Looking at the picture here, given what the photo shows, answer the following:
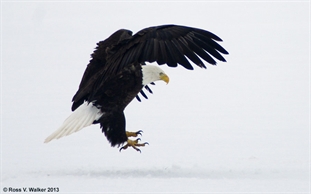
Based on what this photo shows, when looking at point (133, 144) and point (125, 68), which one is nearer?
point (125, 68)

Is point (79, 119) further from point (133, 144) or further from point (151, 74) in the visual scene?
point (151, 74)

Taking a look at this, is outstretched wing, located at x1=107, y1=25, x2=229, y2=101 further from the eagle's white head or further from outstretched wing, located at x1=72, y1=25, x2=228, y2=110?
the eagle's white head

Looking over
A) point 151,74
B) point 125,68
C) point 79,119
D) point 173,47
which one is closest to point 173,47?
point 173,47

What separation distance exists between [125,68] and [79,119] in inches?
21.2

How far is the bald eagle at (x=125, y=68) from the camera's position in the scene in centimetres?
464

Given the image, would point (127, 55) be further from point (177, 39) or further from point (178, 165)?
point (178, 165)

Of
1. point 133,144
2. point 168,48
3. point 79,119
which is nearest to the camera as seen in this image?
point 168,48

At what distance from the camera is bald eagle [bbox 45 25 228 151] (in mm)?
4645

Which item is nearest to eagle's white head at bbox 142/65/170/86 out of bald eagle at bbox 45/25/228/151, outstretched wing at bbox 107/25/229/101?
bald eagle at bbox 45/25/228/151

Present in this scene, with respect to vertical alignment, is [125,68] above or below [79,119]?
above

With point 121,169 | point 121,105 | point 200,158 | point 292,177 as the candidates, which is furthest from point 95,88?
point 292,177

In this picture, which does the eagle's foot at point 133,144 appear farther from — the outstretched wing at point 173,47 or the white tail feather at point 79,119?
the outstretched wing at point 173,47

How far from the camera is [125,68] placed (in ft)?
17.3

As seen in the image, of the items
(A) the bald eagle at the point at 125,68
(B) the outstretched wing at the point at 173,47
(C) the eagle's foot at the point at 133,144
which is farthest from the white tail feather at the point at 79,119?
(B) the outstretched wing at the point at 173,47
